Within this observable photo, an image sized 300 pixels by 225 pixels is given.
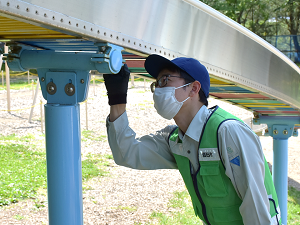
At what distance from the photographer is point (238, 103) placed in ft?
20.2

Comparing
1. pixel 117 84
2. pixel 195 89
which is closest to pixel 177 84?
pixel 195 89

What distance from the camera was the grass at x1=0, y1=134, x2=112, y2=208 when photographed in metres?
6.32

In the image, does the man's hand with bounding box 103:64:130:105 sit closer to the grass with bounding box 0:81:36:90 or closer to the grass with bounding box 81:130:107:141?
Result: the grass with bounding box 81:130:107:141

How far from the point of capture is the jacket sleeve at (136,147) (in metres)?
2.53

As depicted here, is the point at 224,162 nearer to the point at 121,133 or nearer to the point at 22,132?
the point at 121,133

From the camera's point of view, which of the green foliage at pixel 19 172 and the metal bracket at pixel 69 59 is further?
the green foliage at pixel 19 172

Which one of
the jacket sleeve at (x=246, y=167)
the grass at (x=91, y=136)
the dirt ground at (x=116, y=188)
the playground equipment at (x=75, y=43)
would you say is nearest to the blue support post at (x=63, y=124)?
the playground equipment at (x=75, y=43)

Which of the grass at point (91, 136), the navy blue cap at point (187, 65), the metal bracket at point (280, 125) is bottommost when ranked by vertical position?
the grass at point (91, 136)

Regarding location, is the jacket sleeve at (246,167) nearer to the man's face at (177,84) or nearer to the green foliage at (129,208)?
the man's face at (177,84)

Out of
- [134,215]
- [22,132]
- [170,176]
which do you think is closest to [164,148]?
[134,215]

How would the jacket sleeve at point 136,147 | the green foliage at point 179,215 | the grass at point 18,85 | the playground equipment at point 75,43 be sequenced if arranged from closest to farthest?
the playground equipment at point 75,43
the jacket sleeve at point 136,147
the green foliage at point 179,215
the grass at point 18,85

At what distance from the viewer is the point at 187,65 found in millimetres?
2293

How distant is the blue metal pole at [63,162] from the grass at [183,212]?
140 inches

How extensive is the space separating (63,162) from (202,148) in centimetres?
88
